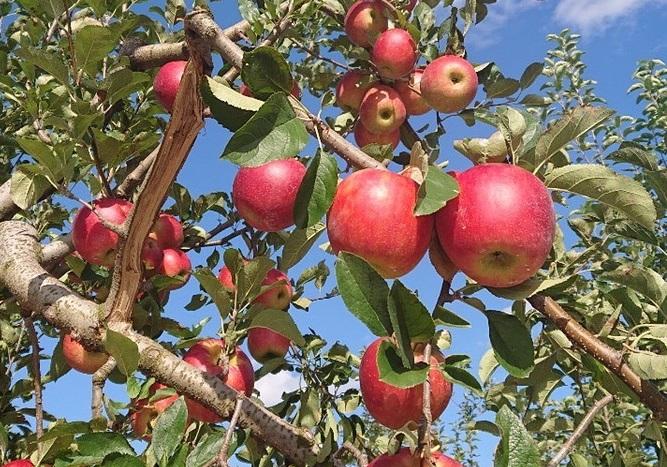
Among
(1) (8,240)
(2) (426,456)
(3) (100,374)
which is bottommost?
(2) (426,456)

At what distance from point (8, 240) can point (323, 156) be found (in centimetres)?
136

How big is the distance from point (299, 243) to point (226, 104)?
1.38ft

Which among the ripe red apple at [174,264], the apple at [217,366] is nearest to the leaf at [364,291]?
the apple at [217,366]

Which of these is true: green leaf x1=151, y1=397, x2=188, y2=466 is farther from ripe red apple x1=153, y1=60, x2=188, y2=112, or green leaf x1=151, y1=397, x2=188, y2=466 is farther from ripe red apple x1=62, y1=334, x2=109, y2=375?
ripe red apple x1=153, y1=60, x2=188, y2=112

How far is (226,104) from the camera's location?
1.08 m

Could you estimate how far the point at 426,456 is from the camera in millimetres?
908

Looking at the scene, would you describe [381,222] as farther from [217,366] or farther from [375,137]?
[375,137]

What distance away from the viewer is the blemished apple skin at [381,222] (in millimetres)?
1088

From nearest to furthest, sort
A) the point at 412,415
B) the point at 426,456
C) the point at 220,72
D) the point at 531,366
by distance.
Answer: the point at 426,456
the point at 531,366
the point at 412,415
the point at 220,72

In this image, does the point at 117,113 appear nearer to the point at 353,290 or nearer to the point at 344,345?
the point at 344,345

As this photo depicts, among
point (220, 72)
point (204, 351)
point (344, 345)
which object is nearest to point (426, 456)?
point (204, 351)

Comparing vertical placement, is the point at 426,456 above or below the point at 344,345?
below

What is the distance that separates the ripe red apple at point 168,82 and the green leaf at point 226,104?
1284mm

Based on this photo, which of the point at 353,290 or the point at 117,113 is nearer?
the point at 353,290
